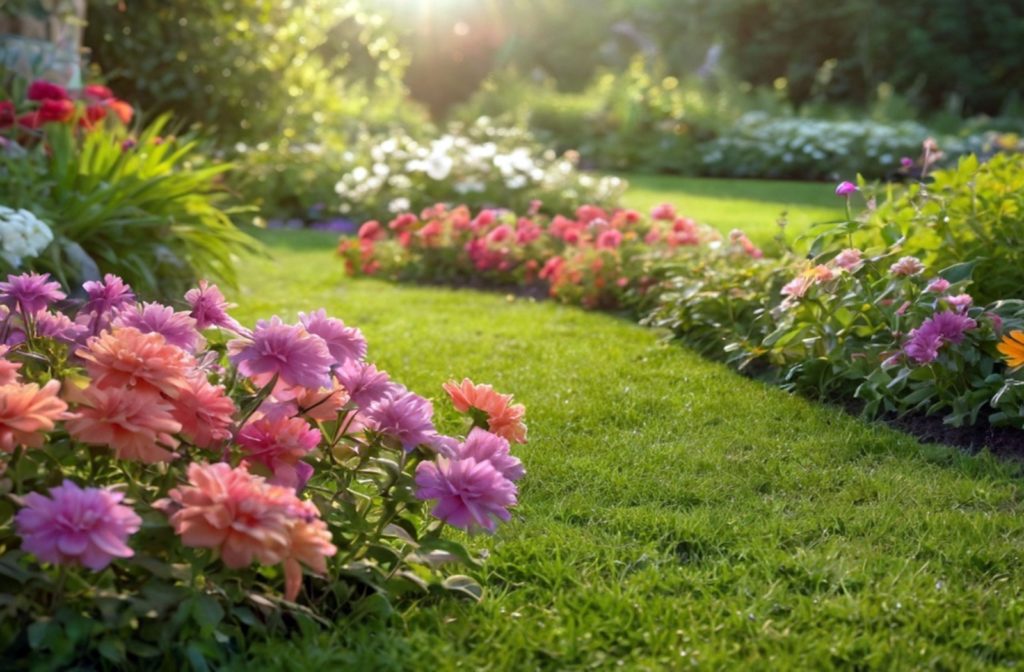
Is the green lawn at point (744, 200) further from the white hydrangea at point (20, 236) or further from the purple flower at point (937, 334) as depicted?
the white hydrangea at point (20, 236)

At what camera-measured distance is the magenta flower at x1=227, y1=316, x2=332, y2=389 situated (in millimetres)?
2041

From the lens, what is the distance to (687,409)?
3705mm

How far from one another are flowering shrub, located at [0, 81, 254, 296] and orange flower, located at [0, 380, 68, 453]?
2910 millimetres

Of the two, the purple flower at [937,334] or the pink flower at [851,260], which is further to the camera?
the pink flower at [851,260]

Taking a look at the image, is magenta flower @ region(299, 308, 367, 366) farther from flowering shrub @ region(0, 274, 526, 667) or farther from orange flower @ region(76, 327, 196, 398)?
orange flower @ region(76, 327, 196, 398)

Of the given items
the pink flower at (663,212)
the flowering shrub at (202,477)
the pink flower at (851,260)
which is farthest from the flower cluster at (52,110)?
the pink flower at (851,260)

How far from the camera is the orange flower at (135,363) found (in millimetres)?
1920

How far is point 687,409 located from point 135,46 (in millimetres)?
7306

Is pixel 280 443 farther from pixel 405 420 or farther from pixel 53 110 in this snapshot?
pixel 53 110

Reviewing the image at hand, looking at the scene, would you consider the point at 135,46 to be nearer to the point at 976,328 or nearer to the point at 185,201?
the point at 185,201

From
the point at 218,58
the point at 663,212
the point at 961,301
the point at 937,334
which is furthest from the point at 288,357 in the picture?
the point at 218,58

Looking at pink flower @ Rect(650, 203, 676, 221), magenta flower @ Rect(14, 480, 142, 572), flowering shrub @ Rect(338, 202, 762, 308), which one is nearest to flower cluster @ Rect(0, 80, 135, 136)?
flowering shrub @ Rect(338, 202, 762, 308)

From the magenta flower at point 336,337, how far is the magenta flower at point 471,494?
311 millimetres

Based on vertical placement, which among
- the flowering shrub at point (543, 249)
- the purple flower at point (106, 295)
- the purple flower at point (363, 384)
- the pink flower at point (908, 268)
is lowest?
the flowering shrub at point (543, 249)
